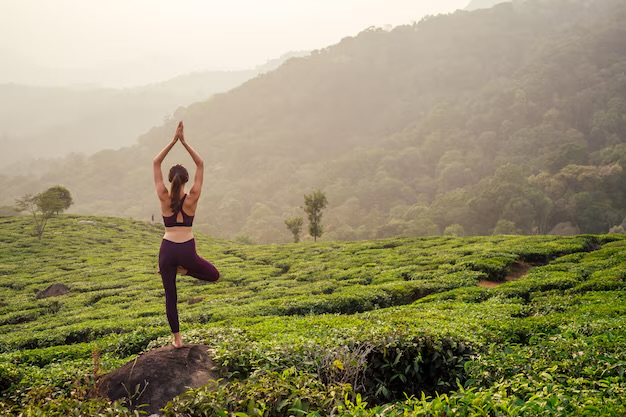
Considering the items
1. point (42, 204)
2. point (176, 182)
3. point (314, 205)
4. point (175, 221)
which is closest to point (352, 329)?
point (175, 221)

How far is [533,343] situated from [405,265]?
15.7 meters

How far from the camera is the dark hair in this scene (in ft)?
22.8

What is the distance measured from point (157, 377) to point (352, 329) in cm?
410

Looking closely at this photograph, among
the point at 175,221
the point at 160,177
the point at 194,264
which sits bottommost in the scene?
the point at 194,264

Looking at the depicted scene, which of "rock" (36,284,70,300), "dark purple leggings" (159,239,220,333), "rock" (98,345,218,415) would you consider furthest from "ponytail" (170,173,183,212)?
"rock" (36,284,70,300)

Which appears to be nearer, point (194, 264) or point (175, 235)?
point (175, 235)

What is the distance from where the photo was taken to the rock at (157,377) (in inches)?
234

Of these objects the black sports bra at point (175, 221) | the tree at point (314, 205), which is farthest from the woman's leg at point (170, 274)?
the tree at point (314, 205)

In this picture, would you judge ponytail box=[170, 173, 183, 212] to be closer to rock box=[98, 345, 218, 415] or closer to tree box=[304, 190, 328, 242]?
rock box=[98, 345, 218, 415]

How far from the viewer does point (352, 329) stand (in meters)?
8.61

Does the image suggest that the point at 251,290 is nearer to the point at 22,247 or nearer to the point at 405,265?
the point at 405,265

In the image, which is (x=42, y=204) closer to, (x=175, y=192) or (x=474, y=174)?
(x=175, y=192)

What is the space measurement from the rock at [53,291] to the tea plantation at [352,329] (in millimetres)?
646

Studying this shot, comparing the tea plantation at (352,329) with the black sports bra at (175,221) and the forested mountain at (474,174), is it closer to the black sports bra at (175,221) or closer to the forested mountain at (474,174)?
the black sports bra at (175,221)
